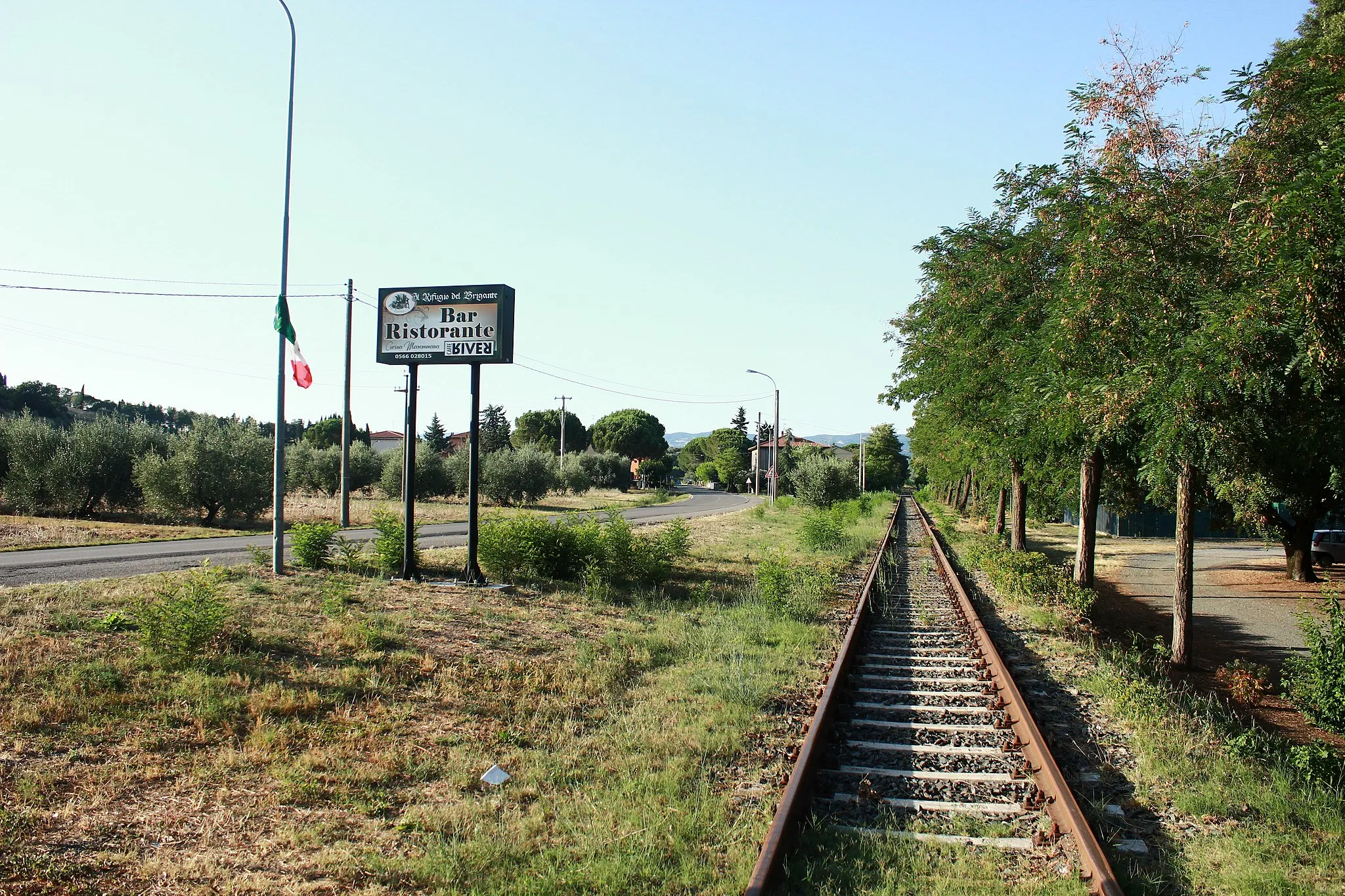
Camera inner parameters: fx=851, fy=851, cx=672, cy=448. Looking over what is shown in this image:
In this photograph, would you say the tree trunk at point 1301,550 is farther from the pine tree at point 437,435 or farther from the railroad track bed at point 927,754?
the pine tree at point 437,435

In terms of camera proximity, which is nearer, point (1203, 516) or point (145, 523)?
point (145, 523)

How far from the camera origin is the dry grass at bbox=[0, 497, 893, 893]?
14.8 feet

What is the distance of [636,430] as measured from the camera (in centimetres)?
12194

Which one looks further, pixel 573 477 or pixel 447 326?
pixel 573 477

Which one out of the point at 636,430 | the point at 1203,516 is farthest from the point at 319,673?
the point at 636,430

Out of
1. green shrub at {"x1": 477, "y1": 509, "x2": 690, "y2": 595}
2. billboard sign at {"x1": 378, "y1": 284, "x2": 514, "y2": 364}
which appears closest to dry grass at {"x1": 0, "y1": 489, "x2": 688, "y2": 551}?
green shrub at {"x1": 477, "y1": 509, "x2": 690, "y2": 595}

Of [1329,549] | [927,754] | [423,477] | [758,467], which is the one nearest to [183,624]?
[927,754]

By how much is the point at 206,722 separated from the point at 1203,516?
152 ft

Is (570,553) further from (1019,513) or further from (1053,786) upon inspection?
(1019,513)

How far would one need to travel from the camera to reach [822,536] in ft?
75.4

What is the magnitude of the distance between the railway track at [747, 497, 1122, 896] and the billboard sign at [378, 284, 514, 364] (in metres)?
7.28

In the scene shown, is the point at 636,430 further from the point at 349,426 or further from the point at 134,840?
the point at 134,840

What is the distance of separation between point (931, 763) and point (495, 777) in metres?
3.07

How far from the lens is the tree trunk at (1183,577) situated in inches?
415
